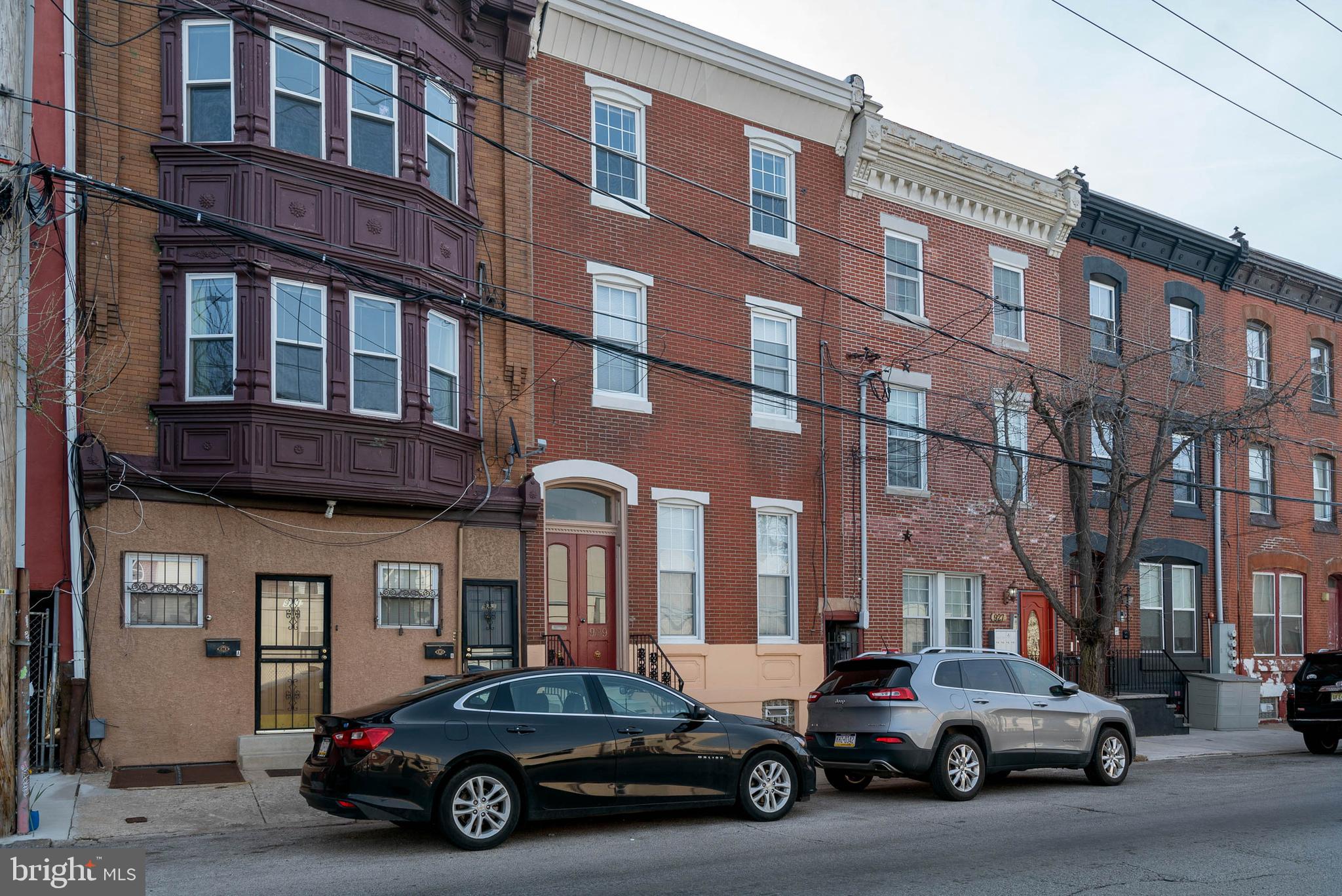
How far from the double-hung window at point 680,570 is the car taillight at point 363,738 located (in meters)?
9.12

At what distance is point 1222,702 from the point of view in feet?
79.3

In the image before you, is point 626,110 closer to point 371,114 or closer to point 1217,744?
point 371,114

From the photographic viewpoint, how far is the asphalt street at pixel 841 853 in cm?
891

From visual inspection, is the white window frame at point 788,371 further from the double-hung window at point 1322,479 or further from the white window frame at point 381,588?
the double-hung window at point 1322,479

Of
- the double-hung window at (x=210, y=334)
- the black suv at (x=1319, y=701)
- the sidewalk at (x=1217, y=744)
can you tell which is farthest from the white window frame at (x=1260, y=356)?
the double-hung window at (x=210, y=334)

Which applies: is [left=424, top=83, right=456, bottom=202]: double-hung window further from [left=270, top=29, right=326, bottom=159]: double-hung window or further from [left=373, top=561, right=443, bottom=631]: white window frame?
[left=373, top=561, right=443, bottom=631]: white window frame

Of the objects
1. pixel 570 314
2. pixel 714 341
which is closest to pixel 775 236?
pixel 714 341

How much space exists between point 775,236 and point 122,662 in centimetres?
1208

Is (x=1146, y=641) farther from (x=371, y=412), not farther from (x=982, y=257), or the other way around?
(x=371, y=412)

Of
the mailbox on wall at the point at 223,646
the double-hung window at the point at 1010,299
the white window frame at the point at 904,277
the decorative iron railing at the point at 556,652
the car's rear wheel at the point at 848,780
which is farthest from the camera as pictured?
the double-hung window at the point at 1010,299

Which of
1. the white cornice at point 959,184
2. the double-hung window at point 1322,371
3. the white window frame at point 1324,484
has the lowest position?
the white window frame at point 1324,484

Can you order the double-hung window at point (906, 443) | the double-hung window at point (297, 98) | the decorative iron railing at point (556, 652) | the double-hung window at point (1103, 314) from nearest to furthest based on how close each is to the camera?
1. the double-hung window at point (297, 98)
2. the decorative iron railing at point (556, 652)
3. the double-hung window at point (906, 443)
4. the double-hung window at point (1103, 314)

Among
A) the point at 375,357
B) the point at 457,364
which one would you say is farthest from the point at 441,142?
the point at 375,357

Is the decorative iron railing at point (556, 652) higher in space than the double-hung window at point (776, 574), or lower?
lower
